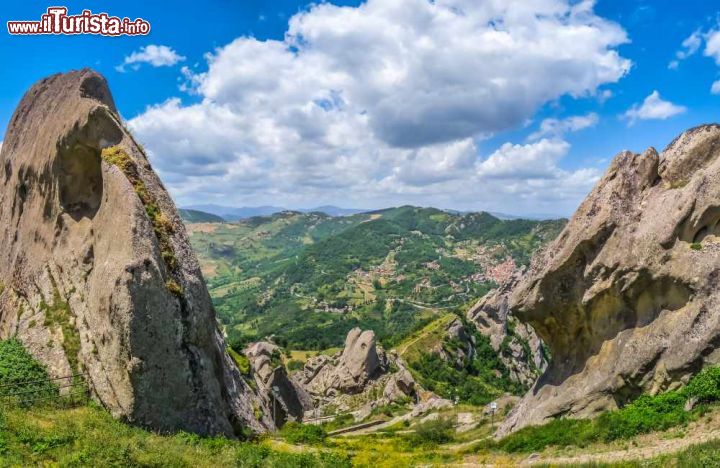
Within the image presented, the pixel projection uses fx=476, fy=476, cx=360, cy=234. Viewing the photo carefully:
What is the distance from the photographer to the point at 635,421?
26.0 metres

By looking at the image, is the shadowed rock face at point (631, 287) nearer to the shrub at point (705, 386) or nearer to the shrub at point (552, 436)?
the shrub at point (705, 386)

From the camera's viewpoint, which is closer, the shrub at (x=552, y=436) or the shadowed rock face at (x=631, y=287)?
the shrub at (x=552, y=436)

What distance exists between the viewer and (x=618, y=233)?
33.4 m

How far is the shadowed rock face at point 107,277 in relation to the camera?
2491 cm

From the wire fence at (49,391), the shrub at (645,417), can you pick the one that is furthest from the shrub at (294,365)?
the shrub at (645,417)

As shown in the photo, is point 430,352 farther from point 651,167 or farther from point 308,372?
point 651,167

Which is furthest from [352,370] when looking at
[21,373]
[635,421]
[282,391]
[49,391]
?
[21,373]

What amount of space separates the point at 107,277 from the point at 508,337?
172 m

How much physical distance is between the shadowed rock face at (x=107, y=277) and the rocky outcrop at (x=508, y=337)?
150m

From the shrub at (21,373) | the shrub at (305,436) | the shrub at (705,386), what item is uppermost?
the shrub at (21,373)

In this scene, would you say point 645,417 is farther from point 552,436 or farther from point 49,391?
point 49,391

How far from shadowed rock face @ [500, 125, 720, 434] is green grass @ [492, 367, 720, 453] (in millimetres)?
1685

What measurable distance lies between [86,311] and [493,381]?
14656cm

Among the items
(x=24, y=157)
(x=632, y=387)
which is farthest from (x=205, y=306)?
(x=632, y=387)
